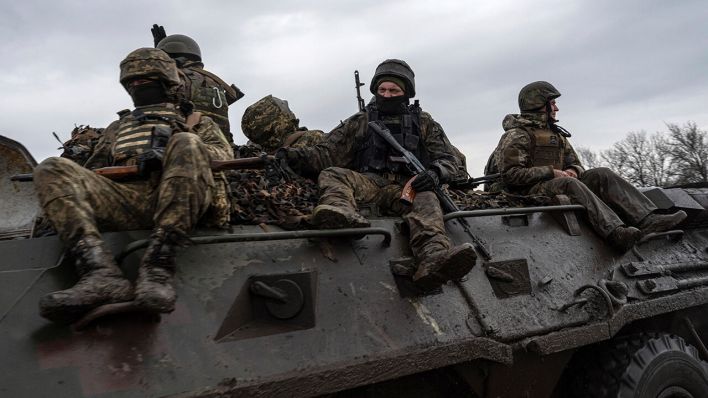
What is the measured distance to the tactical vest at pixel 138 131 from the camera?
337 centimetres

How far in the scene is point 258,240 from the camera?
293 centimetres

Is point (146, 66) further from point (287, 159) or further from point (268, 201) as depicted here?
point (287, 159)

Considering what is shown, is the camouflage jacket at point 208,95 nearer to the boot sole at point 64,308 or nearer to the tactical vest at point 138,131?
the tactical vest at point 138,131

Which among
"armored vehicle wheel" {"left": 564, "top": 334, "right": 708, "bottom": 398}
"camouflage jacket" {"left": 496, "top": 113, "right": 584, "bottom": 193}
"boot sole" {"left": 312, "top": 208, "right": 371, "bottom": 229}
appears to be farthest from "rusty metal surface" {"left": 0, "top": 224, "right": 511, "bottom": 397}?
"camouflage jacket" {"left": 496, "top": 113, "right": 584, "bottom": 193}

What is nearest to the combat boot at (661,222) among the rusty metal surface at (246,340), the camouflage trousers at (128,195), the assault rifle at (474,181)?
the assault rifle at (474,181)

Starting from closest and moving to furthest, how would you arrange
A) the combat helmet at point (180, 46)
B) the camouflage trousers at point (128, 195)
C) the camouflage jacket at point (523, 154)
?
the camouflage trousers at point (128, 195) < the camouflage jacket at point (523, 154) < the combat helmet at point (180, 46)

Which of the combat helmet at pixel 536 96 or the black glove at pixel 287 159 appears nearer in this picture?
the black glove at pixel 287 159

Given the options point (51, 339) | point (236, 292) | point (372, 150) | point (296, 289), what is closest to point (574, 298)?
point (372, 150)

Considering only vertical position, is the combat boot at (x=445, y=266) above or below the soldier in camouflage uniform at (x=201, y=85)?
below

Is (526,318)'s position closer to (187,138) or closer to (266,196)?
(266,196)

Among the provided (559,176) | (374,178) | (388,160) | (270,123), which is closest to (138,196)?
(374,178)

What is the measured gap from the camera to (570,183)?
A: 191 inches

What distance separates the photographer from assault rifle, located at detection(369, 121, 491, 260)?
387cm

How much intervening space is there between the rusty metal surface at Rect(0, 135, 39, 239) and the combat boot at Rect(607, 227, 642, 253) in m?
3.94
